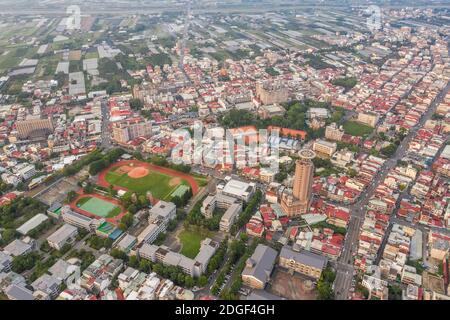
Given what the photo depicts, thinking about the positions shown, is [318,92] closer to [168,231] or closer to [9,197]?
[168,231]

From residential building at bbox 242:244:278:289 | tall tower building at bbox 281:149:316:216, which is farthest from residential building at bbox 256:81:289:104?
residential building at bbox 242:244:278:289

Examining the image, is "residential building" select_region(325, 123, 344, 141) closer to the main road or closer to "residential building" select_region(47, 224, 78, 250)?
the main road

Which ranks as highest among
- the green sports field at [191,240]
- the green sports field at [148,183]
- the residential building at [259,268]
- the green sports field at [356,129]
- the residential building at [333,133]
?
the residential building at [333,133]

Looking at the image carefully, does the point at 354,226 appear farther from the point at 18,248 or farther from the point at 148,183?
the point at 18,248

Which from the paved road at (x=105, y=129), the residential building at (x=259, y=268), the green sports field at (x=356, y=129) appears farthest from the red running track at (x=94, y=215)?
the green sports field at (x=356, y=129)

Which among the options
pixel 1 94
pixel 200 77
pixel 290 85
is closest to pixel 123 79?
pixel 200 77

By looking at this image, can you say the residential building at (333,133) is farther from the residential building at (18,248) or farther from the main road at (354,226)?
the residential building at (18,248)
